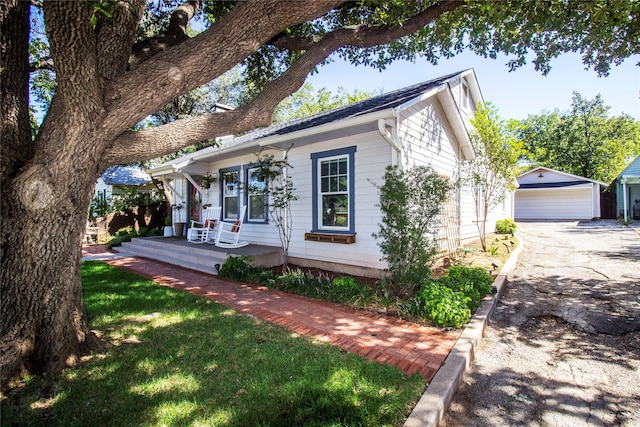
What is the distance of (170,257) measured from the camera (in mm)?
8773

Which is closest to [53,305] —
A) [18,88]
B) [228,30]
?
[18,88]

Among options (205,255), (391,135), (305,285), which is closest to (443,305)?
(305,285)

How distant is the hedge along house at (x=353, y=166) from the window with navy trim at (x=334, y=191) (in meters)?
0.02

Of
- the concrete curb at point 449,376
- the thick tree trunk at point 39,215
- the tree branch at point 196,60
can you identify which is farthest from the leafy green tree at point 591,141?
the thick tree trunk at point 39,215

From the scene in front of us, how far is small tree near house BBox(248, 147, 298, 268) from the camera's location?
7.27 meters

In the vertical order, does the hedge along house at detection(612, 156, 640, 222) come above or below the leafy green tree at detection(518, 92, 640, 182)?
below

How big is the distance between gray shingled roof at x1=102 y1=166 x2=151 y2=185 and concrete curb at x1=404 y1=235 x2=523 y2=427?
19.0m

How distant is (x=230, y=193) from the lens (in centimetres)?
979

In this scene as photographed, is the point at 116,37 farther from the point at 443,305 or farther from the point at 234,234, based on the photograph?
the point at 234,234

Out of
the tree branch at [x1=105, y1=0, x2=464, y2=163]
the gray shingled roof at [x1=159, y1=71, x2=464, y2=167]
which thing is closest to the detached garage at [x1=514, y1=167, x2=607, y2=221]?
the gray shingled roof at [x1=159, y1=71, x2=464, y2=167]

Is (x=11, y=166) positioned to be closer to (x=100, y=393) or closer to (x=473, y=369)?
(x=100, y=393)

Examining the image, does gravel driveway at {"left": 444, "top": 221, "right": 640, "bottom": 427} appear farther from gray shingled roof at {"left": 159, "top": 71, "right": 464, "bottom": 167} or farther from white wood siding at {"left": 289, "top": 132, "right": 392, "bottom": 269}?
gray shingled roof at {"left": 159, "top": 71, "right": 464, "bottom": 167}

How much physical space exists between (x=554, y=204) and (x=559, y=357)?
80.4 ft

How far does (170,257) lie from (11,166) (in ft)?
21.7
